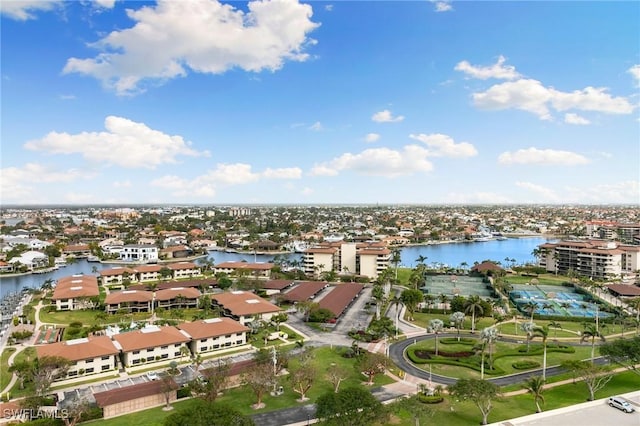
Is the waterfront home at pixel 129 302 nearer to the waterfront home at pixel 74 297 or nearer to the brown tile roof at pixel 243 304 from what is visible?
the waterfront home at pixel 74 297

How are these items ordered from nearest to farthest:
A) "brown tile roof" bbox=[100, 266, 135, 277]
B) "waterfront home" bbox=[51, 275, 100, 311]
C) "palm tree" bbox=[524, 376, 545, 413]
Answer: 1. "palm tree" bbox=[524, 376, 545, 413]
2. "waterfront home" bbox=[51, 275, 100, 311]
3. "brown tile roof" bbox=[100, 266, 135, 277]

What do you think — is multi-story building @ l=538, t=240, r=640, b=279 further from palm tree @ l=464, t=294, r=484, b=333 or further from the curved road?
the curved road

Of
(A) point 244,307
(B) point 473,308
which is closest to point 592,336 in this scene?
(B) point 473,308

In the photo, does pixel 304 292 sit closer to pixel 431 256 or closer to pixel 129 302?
pixel 129 302

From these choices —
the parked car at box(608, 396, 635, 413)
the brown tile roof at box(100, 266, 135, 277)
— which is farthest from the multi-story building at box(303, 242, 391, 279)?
the parked car at box(608, 396, 635, 413)

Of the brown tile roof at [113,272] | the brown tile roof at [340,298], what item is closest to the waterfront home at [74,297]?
the brown tile roof at [113,272]

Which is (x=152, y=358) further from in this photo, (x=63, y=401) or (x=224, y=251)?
(x=224, y=251)
